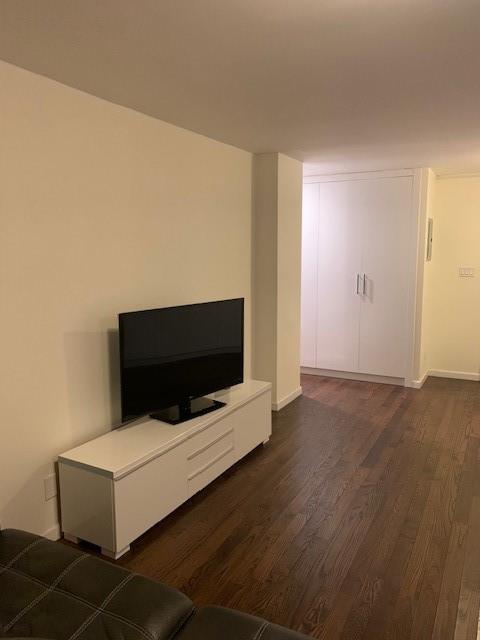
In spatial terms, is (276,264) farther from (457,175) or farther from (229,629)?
(229,629)

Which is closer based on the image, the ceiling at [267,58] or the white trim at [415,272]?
the ceiling at [267,58]

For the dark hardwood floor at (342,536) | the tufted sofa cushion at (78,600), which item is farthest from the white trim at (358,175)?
the tufted sofa cushion at (78,600)

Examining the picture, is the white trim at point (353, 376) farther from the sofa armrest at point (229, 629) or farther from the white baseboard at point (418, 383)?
the sofa armrest at point (229, 629)

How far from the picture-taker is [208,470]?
3.07 m

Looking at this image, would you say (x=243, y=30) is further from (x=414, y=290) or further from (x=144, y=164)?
(x=414, y=290)

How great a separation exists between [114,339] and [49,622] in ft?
5.20

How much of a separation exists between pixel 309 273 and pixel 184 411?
10.4 ft

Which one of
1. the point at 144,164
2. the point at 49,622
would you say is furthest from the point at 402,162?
the point at 49,622

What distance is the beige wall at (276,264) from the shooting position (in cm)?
434

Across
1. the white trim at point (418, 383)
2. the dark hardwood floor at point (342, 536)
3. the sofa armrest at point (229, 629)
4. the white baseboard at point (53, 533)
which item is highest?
the sofa armrest at point (229, 629)

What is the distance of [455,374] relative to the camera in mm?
5820

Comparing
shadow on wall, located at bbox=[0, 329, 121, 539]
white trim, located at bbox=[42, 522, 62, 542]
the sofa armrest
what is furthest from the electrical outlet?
the sofa armrest

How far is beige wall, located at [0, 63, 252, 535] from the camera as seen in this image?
7.55ft

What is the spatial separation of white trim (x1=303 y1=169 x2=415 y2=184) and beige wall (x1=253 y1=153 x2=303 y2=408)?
0.93 meters
